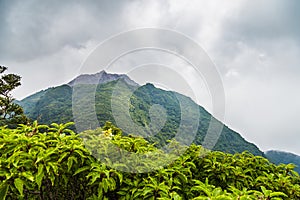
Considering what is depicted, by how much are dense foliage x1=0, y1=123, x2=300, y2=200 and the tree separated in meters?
19.6

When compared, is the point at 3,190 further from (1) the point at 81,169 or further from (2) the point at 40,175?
(1) the point at 81,169

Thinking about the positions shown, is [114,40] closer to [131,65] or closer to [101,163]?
[131,65]

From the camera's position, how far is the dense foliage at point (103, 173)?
2.21 meters

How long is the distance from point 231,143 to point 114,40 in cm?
4707

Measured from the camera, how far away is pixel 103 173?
234 cm

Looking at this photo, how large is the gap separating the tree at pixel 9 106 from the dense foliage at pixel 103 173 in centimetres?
1964

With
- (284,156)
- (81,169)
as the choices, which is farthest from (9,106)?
(284,156)

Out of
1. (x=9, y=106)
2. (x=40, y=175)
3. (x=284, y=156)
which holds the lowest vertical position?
(x=40, y=175)

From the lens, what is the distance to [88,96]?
3506 mm

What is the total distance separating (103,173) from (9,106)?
21.5 meters

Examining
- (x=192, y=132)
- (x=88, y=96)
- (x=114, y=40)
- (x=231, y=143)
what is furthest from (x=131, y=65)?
(x=231, y=143)

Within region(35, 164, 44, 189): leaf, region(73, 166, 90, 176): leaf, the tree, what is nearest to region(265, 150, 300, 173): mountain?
the tree

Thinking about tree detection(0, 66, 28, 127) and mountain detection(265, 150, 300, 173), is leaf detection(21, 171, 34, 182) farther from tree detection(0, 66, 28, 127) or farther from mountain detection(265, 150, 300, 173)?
mountain detection(265, 150, 300, 173)

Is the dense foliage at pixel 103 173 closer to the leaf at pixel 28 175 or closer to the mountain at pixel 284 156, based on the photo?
the leaf at pixel 28 175
